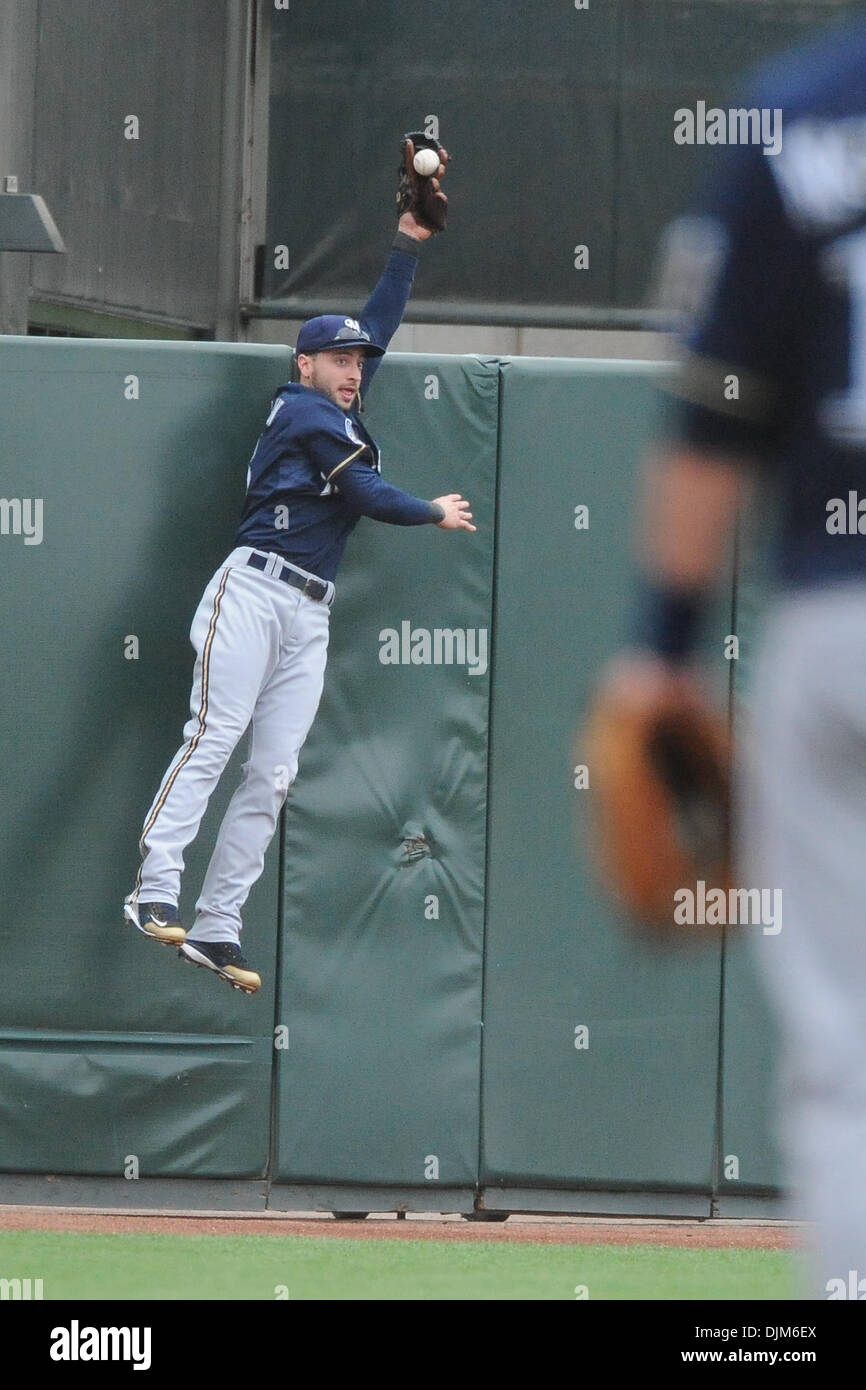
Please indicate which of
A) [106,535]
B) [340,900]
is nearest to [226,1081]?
[340,900]

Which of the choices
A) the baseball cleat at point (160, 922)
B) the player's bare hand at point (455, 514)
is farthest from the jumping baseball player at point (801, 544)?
the baseball cleat at point (160, 922)

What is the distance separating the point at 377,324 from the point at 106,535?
130 cm

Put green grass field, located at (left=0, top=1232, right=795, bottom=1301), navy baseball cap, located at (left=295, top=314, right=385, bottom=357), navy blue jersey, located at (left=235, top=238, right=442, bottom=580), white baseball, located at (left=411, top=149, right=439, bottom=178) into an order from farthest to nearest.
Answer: white baseball, located at (left=411, top=149, right=439, bottom=178) < navy baseball cap, located at (left=295, top=314, right=385, bottom=357) < navy blue jersey, located at (left=235, top=238, right=442, bottom=580) < green grass field, located at (left=0, top=1232, right=795, bottom=1301)

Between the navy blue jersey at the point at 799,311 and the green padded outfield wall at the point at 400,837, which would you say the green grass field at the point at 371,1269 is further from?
the navy blue jersey at the point at 799,311

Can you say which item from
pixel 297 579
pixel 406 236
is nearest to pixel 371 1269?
pixel 297 579

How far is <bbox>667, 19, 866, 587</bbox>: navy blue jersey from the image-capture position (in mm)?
1866

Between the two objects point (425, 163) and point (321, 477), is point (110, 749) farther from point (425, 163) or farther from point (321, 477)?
point (425, 163)

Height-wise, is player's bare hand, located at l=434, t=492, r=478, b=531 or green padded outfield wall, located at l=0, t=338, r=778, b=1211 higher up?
player's bare hand, located at l=434, t=492, r=478, b=531

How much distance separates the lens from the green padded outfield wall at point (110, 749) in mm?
7305

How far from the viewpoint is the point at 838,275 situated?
1881mm

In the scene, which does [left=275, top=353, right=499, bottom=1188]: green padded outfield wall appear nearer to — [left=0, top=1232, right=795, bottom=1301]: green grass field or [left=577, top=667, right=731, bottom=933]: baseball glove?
[left=0, top=1232, right=795, bottom=1301]: green grass field

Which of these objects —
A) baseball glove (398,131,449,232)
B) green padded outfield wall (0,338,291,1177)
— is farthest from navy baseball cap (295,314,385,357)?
baseball glove (398,131,449,232)

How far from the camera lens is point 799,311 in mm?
1913
